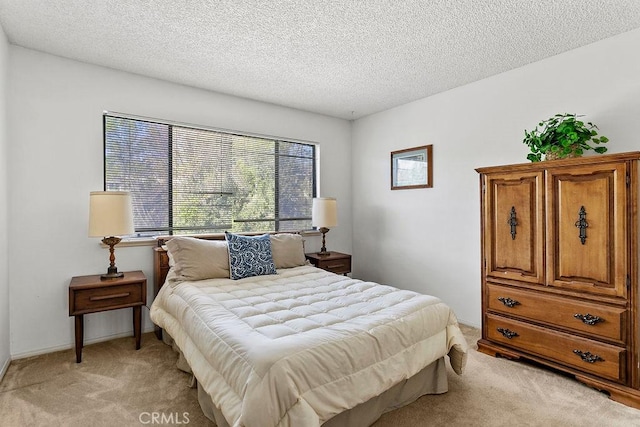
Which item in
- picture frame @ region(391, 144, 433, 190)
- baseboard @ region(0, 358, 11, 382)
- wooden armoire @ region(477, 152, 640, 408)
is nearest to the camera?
wooden armoire @ region(477, 152, 640, 408)

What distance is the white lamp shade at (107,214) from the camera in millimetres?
2766

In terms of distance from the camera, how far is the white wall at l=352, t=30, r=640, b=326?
268 centimetres

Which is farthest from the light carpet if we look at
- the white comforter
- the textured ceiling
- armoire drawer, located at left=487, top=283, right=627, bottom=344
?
the textured ceiling

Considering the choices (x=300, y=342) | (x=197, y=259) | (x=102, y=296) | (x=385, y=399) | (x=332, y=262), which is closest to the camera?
(x=300, y=342)

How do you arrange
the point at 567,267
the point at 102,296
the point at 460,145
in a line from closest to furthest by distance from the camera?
the point at 567,267, the point at 102,296, the point at 460,145

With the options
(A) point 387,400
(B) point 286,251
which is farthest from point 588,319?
(B) point 286,251

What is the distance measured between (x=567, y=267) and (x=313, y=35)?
8.52 feet

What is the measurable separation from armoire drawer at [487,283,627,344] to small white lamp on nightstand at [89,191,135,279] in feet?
10.5

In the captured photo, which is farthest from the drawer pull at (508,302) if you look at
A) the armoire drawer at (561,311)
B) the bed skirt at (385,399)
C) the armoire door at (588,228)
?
the bed skirt at (385,399)

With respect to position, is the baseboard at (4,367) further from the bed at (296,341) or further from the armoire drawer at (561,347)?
the armoire drawer at (561,347)

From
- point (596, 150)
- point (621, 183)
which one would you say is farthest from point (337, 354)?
point (596, 150)

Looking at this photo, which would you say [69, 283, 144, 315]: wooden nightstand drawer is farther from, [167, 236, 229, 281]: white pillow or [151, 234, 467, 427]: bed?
[167, 236, 229, 281]: white pillow

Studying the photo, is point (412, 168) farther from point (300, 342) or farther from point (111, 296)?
point (111, 296)

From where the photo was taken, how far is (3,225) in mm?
2584
